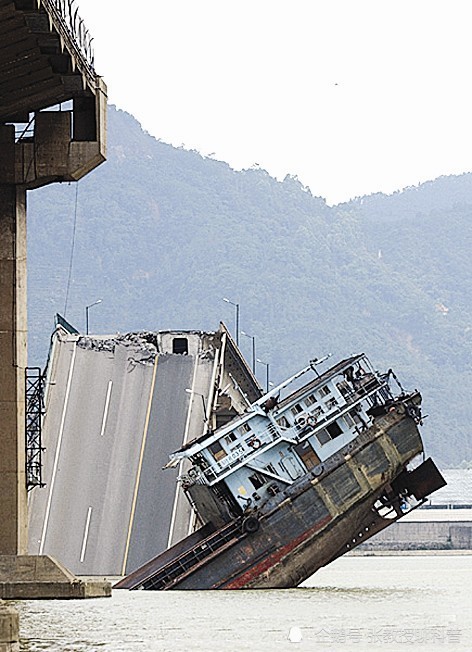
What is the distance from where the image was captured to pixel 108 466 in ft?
152

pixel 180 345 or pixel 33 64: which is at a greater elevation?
pixel 180 345

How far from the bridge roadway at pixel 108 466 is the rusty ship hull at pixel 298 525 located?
4.27 m

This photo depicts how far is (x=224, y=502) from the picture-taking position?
41906 mm

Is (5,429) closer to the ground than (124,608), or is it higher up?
higher up

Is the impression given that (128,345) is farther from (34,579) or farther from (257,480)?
(34,579)

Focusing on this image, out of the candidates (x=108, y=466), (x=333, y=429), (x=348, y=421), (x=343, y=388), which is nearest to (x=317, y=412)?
(x=333, y=429)

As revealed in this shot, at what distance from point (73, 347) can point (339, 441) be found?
857 centimetres

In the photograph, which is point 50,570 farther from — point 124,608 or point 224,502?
point 224,502

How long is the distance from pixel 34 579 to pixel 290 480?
11191 mm

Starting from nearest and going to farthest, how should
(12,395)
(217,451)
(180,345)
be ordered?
A: 1. (12,395)
2. (217,451)
3. (180,345)

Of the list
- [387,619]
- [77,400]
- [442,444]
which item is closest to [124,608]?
[387,619]

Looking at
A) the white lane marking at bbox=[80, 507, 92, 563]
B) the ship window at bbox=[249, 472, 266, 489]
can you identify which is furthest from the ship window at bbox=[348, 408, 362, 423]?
the white lane marking at bbox=[80, 507, 92, 563]

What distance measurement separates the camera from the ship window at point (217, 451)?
137 ft

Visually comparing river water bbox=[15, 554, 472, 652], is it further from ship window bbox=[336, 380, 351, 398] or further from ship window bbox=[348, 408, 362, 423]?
ship window bbox=[336, 380, 351, 398]
